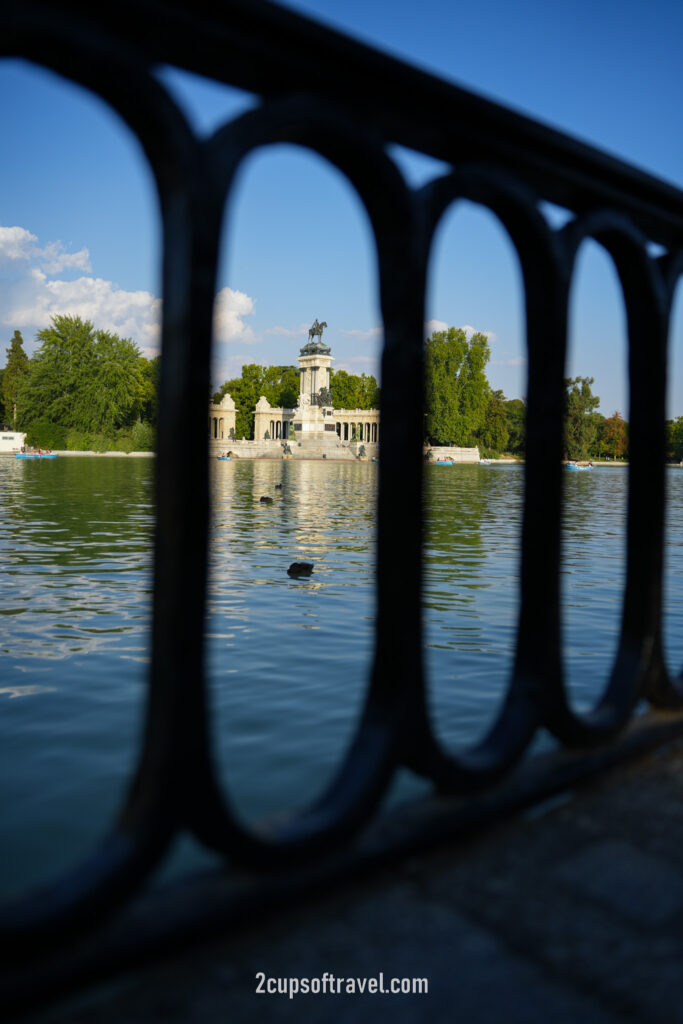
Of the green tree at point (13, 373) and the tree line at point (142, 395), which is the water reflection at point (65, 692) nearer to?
the tree line at point (142, 395)

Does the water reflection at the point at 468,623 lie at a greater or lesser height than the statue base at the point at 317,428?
lesser

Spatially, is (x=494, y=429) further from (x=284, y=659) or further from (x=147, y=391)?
(x=284, y=659)

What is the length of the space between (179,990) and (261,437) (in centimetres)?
11563

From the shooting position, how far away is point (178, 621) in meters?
1.38

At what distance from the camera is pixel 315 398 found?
103 metres

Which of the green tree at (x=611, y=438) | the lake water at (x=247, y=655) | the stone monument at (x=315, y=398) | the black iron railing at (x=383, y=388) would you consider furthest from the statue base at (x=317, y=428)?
the black iron railing at (x=383, y=388)

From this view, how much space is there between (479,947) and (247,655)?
671cm

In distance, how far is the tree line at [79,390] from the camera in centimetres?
8550

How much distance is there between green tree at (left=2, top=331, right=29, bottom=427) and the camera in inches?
3925

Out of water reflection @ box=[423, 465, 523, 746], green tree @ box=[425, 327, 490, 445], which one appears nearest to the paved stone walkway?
water reflection @ box=[423, 465, 523, 746]

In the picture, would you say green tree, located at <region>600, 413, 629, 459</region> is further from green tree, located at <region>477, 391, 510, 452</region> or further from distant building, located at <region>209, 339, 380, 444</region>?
distant building, located at <region>209, 339, 380, 444</region>

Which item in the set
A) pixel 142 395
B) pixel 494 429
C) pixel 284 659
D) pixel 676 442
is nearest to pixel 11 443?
pixel 142 395

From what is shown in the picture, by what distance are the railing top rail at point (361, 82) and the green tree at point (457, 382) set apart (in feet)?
315

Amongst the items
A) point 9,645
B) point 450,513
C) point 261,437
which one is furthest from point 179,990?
point 261,437
